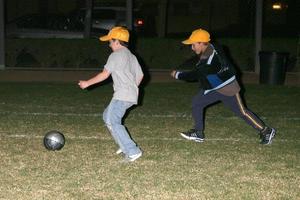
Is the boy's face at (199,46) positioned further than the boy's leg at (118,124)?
Yes

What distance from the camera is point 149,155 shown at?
7770 mm

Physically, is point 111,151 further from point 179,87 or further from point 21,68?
point 21,68

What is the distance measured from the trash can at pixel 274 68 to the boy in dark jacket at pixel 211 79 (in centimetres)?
778

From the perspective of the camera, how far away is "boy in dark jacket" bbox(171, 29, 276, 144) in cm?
817

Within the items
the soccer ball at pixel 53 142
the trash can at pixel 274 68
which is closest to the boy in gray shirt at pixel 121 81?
the soccer ball at pixel 53 142

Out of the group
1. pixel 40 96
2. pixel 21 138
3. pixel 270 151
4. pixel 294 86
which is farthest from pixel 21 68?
pixel 270 151

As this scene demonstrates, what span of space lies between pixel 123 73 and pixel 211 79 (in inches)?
62.7

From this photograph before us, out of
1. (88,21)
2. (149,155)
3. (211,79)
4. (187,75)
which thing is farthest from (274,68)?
(149,155)

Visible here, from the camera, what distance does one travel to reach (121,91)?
723 centimetres

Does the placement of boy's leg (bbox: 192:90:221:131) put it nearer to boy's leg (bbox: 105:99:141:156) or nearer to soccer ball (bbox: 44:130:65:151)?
boy's leg (bbox: 105:99:141:156)

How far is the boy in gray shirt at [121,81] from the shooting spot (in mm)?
7145

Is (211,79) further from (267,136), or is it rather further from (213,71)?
(267,136)

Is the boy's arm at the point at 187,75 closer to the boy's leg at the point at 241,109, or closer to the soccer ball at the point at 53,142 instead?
the boy's leg at the point at 241,109

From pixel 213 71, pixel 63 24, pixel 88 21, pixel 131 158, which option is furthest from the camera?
pixel 63 24
